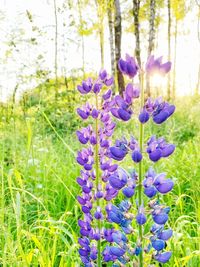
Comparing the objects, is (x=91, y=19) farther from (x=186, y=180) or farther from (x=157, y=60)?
(x=157, y=60)

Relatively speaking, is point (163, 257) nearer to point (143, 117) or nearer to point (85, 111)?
point (143, 117)

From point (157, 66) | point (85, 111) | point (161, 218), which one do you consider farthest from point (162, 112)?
point (85, 111)

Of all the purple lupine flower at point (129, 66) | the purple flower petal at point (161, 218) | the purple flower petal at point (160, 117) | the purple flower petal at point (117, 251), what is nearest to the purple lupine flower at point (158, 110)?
the purple flower petal at point (160, 117)

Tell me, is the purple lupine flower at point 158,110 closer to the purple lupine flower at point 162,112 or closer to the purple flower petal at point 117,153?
the purple lupine flower at point 162,112

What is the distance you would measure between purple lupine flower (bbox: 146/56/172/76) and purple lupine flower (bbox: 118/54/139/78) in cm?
3

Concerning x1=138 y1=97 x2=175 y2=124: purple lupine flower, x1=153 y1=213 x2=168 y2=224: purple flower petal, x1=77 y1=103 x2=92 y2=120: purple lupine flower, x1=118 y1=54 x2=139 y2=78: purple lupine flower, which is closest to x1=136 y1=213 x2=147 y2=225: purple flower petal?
x1=153 y1=213 x2=168 y2=224: purple flower petal

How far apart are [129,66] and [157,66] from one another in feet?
0.23

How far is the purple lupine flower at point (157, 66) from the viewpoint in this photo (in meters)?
1.15

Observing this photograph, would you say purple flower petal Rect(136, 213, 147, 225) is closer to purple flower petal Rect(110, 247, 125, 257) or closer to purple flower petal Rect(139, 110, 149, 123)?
purple flower petal Rect(110, 247, 125, 257)

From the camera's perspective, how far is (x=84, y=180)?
1677mm

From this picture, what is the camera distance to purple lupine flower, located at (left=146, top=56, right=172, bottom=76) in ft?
3.76

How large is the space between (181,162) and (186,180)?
0.30 m

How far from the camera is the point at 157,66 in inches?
45.6

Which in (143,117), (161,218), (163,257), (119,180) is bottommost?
(163,257)
